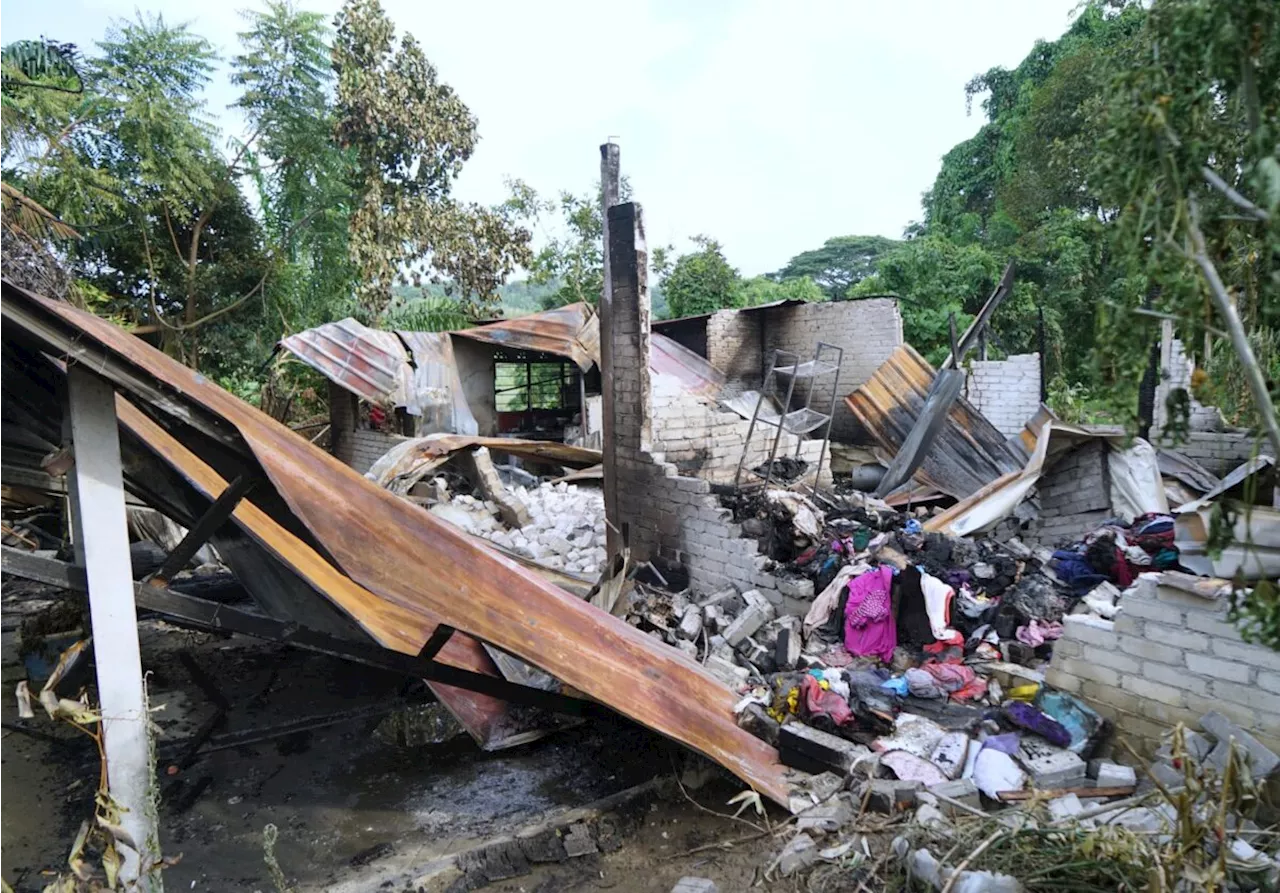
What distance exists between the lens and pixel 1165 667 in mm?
4004

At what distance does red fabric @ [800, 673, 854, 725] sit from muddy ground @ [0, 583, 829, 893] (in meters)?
0.73

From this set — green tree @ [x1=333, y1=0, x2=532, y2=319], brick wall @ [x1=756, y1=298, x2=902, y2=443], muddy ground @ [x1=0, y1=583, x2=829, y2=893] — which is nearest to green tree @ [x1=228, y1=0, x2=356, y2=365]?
green tree @ [x1=333, y1=0, x2=532, y2=319]

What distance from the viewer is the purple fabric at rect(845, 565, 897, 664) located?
5.55 meters

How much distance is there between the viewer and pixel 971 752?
4176 millimetres

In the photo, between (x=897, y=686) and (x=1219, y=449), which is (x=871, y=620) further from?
(x=1219, y=449)

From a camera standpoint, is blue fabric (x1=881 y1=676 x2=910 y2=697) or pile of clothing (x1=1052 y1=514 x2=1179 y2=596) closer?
blue fabric (x1=881 y1=676 x2=910 y2=697)

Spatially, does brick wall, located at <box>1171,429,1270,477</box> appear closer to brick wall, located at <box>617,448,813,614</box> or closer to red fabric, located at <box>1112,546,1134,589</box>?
red fabric, located at <box>1112,546,1134,589</box>

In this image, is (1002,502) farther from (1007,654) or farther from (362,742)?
(362,742)

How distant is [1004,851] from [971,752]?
1.19m

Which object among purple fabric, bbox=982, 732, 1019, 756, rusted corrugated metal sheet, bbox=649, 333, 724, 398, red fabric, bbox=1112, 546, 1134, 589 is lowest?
purple fabric, bbox=982, 732, 1019, 756

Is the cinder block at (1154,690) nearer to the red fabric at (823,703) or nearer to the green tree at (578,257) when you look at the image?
the red fabric at (823,703)

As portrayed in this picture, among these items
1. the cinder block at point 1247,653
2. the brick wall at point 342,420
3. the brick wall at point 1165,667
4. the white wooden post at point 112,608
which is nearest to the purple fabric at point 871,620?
the brick wall at point 1165,667

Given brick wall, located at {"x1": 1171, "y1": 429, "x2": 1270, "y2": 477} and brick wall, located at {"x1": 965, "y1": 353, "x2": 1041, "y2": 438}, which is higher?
brick wall, located at {"x1": 965, "y1": 353, "x2": 1041, "y2": 438}

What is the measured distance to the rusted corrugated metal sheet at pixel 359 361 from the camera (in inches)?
506
